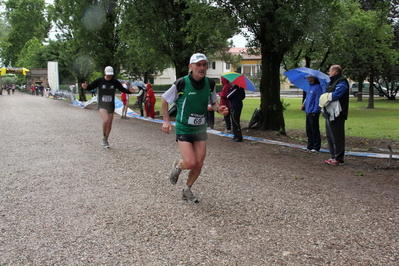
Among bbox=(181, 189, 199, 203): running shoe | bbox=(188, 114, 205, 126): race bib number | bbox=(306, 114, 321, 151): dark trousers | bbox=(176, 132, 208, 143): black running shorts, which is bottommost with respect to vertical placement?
bbox=(181, 189, 199, 203): running shoe

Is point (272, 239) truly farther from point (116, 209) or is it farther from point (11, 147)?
point (11, 147)

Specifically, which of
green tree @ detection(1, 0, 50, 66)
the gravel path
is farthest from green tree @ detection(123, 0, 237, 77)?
green tree @ detection(1, 0, 50, 66)

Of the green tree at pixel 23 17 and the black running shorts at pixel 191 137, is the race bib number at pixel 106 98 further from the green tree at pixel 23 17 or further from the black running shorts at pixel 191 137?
the green tree at pixel 23 17

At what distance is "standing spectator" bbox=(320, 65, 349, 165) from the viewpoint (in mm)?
8141

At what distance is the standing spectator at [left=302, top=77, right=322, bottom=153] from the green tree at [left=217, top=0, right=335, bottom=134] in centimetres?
186

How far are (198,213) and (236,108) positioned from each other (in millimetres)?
6935

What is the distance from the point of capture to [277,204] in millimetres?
5391

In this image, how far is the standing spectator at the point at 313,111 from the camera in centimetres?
954

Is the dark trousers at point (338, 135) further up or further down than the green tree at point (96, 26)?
further down

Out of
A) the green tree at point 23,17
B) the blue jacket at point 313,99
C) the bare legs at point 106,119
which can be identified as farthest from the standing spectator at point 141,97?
the green tree at point 23,17

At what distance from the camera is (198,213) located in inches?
196

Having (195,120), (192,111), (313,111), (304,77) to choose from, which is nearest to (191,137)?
(195,120)

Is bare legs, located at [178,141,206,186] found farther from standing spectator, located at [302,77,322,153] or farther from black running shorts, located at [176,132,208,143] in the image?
standing spectator, located at [302,77,322,153]

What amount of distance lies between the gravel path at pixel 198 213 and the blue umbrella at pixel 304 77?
200cm
